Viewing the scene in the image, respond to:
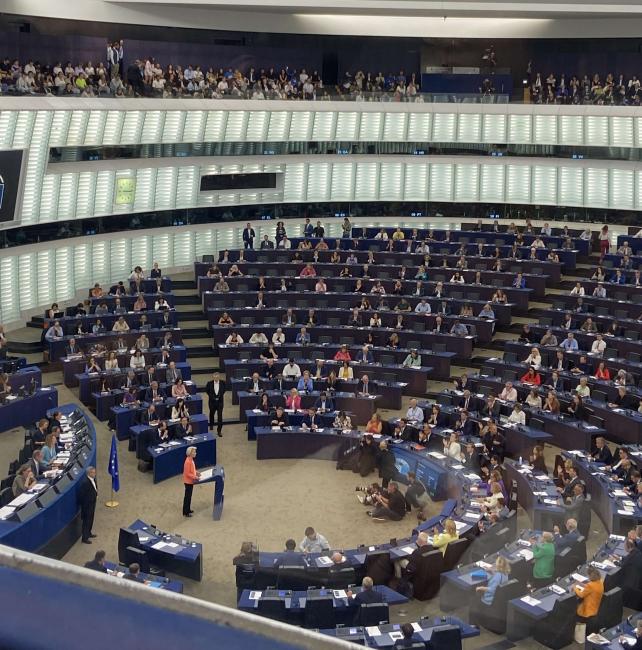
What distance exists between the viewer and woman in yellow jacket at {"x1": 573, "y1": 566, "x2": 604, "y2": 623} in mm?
12859

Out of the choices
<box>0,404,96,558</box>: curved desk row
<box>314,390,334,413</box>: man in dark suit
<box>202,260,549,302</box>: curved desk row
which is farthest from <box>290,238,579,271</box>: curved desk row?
<box>0,404,96,558</box>: curved desk row

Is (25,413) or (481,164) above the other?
(481,164)

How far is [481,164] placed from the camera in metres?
38.2

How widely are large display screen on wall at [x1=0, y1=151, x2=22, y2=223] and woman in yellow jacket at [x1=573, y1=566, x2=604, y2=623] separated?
19.8 metres

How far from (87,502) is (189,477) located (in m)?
2.00

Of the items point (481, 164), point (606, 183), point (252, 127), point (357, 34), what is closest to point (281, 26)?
point (357, 34)

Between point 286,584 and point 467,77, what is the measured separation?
29586mm

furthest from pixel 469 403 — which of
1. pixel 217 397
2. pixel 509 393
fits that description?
pixel 217 397

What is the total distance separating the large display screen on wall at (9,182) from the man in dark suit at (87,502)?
13.1 m

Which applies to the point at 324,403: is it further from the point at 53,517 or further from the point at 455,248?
the point at 455,248

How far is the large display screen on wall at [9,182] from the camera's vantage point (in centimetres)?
2706

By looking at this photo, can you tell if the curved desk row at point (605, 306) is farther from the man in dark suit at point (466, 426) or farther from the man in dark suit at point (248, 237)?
the man in dark suit at point (248, 237)

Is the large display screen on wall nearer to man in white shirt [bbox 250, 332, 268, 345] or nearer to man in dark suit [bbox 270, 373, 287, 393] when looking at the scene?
man in white shirt [bbox 250, 332, 268, 345]

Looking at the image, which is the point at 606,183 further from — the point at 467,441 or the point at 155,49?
the point at 467,441
